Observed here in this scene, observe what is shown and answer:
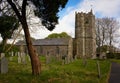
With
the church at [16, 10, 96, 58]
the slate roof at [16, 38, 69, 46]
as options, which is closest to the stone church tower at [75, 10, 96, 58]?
the church at [16, 10, 96, 58]

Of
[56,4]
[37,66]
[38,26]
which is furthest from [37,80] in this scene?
[38,26]

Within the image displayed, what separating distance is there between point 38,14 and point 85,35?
63105 millimetres

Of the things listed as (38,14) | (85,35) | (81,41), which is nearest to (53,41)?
(81,41)

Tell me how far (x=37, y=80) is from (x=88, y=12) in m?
68.4

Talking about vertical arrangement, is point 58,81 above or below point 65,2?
below

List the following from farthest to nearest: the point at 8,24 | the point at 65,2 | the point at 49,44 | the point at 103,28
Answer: the point at 49,44 → the point at 103,28 → the point at 8,24 → the point at 65,2

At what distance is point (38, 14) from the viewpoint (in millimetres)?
16656

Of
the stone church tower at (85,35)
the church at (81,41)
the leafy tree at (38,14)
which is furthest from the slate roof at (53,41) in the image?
the leafy tree at (38,14)

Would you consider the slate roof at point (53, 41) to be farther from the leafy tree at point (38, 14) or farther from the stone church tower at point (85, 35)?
the leafy tree at point (38, 14)

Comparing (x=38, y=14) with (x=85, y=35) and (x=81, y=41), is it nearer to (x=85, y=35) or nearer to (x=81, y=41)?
(x=81, y=41)

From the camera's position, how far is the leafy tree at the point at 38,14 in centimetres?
1561

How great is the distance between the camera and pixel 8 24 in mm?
18609

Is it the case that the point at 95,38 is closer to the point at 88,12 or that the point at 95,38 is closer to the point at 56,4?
the point at 88,12

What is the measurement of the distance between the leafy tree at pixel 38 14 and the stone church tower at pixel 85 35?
61544mm
